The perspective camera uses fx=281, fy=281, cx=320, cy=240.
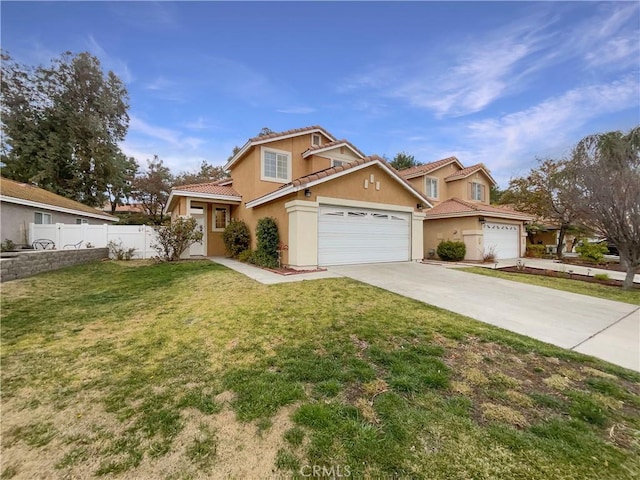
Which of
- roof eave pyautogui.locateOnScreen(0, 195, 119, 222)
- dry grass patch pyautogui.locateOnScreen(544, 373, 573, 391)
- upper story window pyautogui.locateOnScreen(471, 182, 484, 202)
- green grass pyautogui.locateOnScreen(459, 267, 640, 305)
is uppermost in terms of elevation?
upper story window pyautogui.locateOnScreen(471, 182, 484, 202)

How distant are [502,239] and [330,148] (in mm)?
12857

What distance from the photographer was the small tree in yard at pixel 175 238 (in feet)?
42.6

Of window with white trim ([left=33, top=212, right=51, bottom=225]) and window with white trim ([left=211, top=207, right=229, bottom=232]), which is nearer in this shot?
window with white trim ([left=33, top=212, right=51, bottom=225])

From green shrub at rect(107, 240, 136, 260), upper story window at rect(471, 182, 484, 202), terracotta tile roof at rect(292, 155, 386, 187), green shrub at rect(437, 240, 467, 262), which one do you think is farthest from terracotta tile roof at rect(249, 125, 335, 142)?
upper story window at rect(471, 182, 484, 202)

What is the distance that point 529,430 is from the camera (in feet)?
8.76

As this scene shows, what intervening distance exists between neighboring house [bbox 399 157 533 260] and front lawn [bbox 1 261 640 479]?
13.0 m

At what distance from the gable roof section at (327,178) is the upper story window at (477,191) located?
8.98 metres

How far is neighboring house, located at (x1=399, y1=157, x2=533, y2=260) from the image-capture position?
55.5 feet

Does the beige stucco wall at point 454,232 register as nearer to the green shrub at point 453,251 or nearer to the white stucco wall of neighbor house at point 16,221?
the green shrub at point 453,251

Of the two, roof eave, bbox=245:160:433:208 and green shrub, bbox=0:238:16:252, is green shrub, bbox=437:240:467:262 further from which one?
green shrub, bbox=0:238:16:252

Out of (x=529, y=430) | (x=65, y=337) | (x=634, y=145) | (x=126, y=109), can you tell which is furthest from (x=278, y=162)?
(x=126, y=109)

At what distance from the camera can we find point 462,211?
16969 millimetres

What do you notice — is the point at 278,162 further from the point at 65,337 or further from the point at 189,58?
the point at 65,337

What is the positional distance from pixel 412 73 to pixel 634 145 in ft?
36.5
